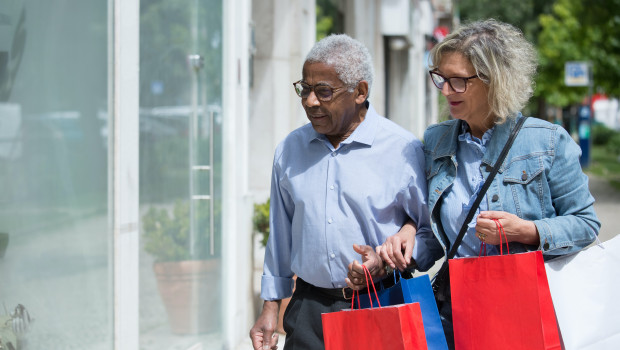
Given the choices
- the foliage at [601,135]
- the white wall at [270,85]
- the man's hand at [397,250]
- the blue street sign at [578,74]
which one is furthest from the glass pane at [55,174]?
the foliage at [601,135]

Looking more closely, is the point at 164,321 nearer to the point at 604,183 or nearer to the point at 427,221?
the point at 427,221

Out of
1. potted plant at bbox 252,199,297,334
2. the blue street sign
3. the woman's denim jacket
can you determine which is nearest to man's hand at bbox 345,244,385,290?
the woman's denim jacket

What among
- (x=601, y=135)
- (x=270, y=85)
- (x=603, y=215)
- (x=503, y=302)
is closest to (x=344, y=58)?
(x=503, y=302)

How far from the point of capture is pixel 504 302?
2.38m

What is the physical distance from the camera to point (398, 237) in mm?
2627

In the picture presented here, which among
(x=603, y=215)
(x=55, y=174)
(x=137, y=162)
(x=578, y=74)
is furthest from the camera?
(x=578, y=74)

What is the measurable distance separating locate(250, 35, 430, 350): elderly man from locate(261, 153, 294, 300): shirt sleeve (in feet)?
0.20

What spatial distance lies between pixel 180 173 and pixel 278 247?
6.28 feet

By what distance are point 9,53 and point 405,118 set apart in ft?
51.4

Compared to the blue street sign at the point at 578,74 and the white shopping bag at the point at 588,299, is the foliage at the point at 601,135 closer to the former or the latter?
the blue street sign at the point at 578,74

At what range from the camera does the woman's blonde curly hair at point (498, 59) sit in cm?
251

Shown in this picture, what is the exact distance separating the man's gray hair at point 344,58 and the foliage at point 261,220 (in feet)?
10.7

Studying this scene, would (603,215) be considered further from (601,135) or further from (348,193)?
(601,135)

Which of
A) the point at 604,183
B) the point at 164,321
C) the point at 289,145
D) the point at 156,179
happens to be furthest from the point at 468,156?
the point at 604,183
